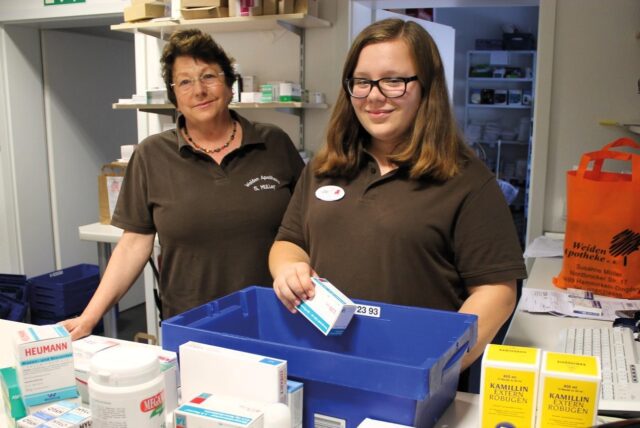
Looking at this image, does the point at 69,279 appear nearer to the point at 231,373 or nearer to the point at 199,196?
the point at 199,196

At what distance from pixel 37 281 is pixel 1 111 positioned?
1195 millimetres

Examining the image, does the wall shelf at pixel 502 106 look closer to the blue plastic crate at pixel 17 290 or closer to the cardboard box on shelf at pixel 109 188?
the cardboard box on shelf at pixel 109 188

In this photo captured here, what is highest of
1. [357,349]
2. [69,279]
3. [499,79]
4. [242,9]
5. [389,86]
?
[242,9]

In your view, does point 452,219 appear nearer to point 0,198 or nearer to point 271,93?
point 271,93

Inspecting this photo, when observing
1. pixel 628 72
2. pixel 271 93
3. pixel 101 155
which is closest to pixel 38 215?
pixel 101 155

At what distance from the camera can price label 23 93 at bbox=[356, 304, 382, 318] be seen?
117cm

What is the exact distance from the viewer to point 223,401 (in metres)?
0.87

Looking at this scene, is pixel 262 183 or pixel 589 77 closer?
pixel 262 183

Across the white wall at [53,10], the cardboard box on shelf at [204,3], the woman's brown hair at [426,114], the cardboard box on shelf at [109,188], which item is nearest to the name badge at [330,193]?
the woman's brown hair at [426,114]

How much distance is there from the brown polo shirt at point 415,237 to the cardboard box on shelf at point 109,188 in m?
2.22

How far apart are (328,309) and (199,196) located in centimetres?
78

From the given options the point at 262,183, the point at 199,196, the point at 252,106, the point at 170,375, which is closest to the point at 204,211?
the point at 199,196

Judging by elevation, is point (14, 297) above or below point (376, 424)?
below

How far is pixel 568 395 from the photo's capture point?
83cm
